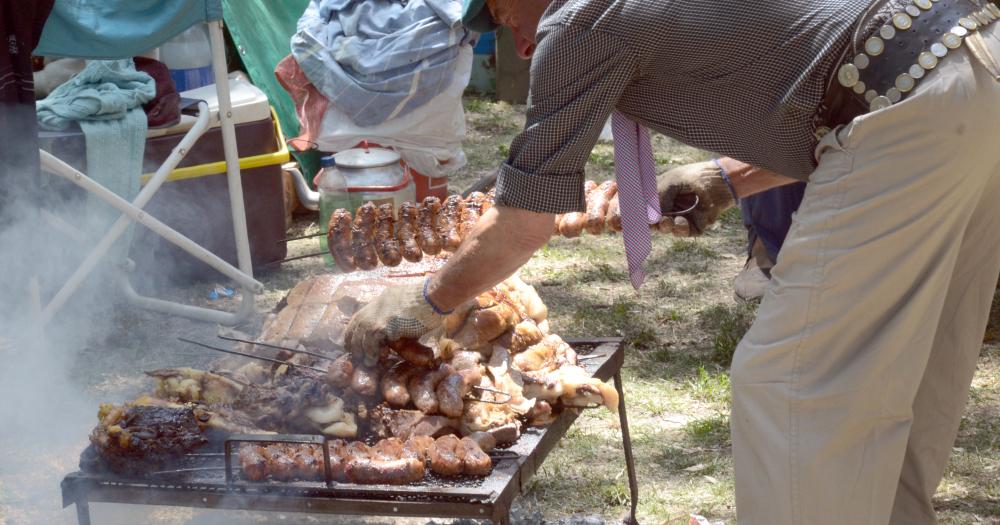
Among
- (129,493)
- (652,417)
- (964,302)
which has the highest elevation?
(964,302)

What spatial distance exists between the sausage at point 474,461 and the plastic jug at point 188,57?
4389 mm

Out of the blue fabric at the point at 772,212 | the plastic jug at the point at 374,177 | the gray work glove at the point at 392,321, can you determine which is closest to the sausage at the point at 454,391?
the gray work glove at the point at 392,321

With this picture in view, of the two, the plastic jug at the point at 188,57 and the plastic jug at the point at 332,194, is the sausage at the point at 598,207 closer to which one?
the plastic jug at the point at 332,194

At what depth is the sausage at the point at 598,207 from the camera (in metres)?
3.88

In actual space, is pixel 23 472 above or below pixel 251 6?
below

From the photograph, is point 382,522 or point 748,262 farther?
point 748,262

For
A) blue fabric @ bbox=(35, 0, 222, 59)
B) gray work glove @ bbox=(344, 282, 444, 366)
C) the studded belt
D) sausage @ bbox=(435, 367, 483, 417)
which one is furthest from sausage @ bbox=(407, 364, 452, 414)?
blue fabric @ bbox=(35, 0, 222, 59)

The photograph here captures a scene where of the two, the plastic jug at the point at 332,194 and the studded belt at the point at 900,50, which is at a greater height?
the studded belt at the point at 900,50

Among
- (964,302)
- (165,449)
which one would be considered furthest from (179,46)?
(964,302)

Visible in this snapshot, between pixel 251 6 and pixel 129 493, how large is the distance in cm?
562

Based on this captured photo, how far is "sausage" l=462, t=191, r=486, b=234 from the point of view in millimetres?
4080

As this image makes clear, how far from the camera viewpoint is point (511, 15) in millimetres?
3078

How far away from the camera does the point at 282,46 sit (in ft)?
26.1

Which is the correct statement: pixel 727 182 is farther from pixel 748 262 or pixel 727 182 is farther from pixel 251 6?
pixel 251 6
